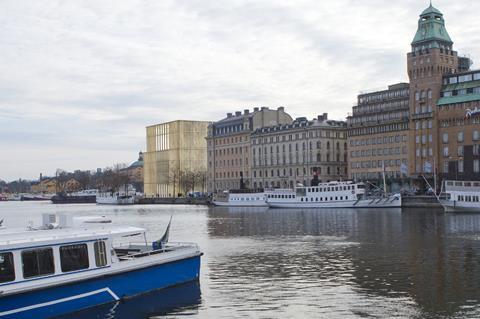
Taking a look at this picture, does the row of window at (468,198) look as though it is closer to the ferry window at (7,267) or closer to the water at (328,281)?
the water at (328,281)

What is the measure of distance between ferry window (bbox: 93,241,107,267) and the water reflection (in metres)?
1.98

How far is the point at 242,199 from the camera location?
16650cm

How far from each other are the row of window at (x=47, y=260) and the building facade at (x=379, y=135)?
136m

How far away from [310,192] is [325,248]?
3523 inches

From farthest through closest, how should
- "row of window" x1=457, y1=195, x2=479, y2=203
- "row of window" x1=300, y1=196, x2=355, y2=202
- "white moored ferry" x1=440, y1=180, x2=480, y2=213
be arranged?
1. "row of window" x1=300, y1=196, x2=355, y2=202
2. "row of window" x1=457, y1=195, x2=479, y2=203
3. "white moored ferry" x1=440, y1=180, x2=480, y2=213

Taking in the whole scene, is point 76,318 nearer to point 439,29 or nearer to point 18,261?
point 18,261

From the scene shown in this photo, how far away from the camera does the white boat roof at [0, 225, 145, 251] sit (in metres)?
28.1

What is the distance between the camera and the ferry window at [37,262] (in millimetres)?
28188

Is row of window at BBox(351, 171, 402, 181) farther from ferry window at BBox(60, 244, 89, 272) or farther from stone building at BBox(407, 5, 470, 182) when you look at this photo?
ferry window at BBox(60, 244, 89, 272)

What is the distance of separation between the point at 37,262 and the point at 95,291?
10.5 ft

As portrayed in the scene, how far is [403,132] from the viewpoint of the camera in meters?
163

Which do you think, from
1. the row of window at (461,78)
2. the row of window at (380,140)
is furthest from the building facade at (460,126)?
the row of window at (380,140)

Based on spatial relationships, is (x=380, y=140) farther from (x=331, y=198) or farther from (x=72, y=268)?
(x=72, y=268)

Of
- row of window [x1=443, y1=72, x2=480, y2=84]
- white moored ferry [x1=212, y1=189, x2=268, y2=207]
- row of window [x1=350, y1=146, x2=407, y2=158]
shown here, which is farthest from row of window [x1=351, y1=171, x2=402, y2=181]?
white moored ferry [x1=212, y1=189, x2=268, y2=207]
